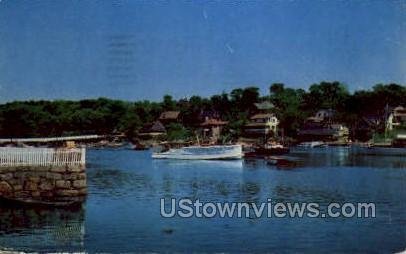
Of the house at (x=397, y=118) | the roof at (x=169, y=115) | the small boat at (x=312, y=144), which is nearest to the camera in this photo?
the house at (x=397, y=118)

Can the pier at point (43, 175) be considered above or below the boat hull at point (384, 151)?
below

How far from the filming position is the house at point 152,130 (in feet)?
22.9

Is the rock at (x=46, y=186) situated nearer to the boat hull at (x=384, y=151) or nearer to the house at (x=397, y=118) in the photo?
the boat hull at (x=384, y=151)

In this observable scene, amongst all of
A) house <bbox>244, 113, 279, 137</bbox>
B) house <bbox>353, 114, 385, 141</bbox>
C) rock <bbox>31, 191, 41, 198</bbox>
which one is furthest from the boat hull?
rock <bbox>31, 191, 41, 198</bbox>

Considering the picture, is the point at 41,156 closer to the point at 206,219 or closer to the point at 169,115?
the point at 169,115

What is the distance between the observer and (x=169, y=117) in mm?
6801

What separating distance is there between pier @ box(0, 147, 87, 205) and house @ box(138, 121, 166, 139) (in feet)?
1.89

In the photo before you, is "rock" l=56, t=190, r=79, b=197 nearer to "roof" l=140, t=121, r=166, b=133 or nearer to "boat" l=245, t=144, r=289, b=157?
"roof" l=140, t=121, r=166, b=133

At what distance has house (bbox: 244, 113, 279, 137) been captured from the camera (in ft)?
22.9

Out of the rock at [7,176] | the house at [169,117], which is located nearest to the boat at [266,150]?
the house at [169,117]

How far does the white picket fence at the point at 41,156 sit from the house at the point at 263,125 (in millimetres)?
1573

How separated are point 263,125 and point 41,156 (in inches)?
82.8

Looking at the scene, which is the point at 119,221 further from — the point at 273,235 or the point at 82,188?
the point at 273,235

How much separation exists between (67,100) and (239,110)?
1525 millimetres
